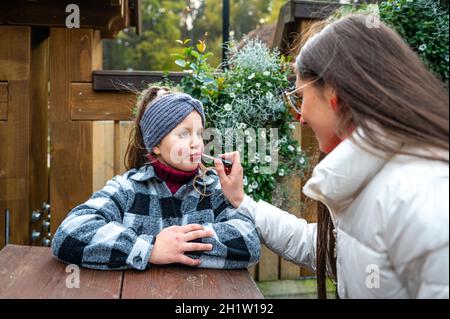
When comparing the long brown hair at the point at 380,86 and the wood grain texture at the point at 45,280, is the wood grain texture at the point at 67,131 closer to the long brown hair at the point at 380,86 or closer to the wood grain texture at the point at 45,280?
the wood grain texture at the point at 45,280

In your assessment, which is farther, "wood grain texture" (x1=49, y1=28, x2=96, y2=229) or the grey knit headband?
"wood grain texture" (x1=49, y1=28, x2=96, y2=229)

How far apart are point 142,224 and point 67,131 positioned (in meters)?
1.21

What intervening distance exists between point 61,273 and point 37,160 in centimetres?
175

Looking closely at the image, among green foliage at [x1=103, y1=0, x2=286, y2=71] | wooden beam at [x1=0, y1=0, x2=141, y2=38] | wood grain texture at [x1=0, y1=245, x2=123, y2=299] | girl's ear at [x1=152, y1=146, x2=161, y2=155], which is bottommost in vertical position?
wood grain texture at [x1=0, y1=245, x2=123, y2=299]

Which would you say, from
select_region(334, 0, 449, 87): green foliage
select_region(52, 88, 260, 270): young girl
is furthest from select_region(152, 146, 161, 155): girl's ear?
→ select_region(334, 0, 449, 87): green foliage

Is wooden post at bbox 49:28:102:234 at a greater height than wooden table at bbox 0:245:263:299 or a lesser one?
greater

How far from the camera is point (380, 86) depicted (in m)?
1.39

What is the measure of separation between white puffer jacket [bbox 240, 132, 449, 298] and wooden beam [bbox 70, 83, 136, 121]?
1.73m

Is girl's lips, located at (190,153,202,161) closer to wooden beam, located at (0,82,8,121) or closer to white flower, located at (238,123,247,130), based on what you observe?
white flower, located at (238,123,247,130)

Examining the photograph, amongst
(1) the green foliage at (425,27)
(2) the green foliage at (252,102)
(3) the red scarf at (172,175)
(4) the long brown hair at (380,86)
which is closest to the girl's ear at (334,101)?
(4) the long brown hair at (380,86)

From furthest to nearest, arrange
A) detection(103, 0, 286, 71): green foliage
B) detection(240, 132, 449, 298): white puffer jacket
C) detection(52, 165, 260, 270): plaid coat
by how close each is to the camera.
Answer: detection(103, 0, 286, 71): green foliage < detection(52, 165, 260, 270): plaid coat < detection(240, 132, 449, 298): white puffer jacket

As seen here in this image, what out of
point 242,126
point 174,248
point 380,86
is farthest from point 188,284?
point 242,126

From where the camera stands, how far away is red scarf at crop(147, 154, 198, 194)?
2023mm

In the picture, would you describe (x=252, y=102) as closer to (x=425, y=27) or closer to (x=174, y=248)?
(x=425, y=27)
